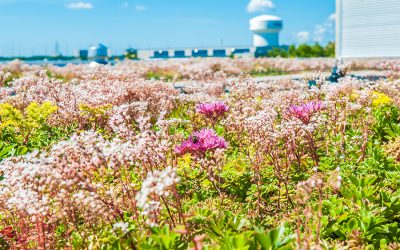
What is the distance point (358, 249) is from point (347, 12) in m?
33.7

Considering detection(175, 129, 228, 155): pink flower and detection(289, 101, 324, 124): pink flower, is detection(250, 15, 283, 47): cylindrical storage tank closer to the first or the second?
detection(289, 101, 324, 124): pink flower

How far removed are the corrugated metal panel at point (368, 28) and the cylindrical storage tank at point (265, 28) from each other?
12091cm

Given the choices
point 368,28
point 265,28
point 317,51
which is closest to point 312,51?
point 317,51

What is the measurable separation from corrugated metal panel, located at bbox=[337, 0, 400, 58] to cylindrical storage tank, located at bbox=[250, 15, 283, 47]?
4760 inches

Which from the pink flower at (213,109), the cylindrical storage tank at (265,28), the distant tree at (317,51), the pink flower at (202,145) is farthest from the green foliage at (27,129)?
the cylindrical storage tank at (265,28)

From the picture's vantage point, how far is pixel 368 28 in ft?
112

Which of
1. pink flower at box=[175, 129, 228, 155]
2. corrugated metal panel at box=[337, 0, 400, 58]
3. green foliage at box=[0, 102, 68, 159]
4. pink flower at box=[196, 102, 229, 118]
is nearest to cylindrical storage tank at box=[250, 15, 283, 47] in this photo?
corrugated metal panel at box=[337, 0, 400, 58]

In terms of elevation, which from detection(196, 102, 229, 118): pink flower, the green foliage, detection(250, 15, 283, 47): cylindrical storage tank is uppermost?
detection(250, 15, 283, 47): cylindrical storage tank

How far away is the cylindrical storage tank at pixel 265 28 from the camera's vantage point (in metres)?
155

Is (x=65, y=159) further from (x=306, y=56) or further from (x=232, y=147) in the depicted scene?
(x=306, y=56)

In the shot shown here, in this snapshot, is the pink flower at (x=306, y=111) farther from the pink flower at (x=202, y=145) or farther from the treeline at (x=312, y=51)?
the treeline at (x=312, y=51)

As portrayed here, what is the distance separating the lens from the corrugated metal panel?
33.4 metres

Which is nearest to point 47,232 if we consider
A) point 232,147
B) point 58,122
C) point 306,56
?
point 232,147

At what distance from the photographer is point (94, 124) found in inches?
288
